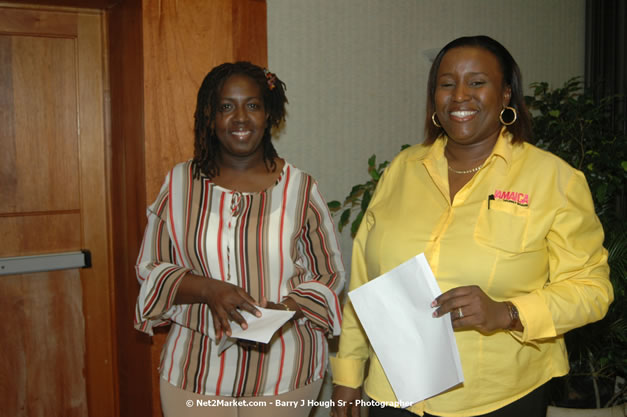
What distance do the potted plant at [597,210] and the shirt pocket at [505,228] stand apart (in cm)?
119

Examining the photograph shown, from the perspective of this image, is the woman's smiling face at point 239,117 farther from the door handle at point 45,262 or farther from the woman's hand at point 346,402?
the door handle at point 45,262

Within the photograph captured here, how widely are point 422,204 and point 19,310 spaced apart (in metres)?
2.00

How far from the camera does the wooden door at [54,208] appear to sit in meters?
2.52

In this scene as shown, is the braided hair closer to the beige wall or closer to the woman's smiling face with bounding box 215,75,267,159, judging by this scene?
the woman's smiling face with bounding box 215,75,267,159

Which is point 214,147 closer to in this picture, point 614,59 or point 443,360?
point 443,360

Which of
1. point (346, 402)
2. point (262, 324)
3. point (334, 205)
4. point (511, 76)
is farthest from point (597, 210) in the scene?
point (262, 324)

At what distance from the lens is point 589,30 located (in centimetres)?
373

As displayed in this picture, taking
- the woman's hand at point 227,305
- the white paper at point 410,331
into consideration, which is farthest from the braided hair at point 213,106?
the white paper at point 410,331

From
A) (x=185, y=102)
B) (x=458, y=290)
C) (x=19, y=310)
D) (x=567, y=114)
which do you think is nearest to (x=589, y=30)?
(x=567, y=114)

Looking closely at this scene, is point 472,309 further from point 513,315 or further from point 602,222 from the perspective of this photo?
point 602,222

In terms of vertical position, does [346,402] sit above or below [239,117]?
below

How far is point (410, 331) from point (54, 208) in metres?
1.94

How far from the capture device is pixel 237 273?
1.74m

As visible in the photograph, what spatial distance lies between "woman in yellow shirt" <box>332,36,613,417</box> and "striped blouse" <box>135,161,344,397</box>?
1.01 ft
